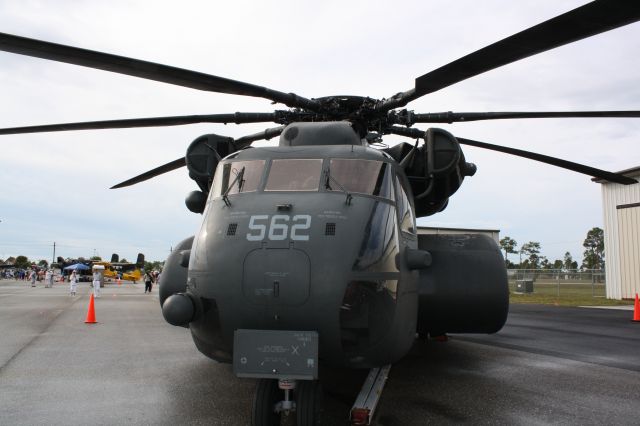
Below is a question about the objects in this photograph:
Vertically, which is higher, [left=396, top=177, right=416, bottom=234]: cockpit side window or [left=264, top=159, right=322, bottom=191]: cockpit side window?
[left=264, top=159, right=322, bottom=191]: cockpit side window

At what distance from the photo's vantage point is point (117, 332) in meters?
11.1

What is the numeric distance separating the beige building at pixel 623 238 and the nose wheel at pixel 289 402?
23786mm

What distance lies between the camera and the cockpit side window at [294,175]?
4.62 meters

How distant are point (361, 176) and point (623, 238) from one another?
23715 mm

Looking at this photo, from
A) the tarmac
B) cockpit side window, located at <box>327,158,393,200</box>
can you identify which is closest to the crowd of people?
the tarmac

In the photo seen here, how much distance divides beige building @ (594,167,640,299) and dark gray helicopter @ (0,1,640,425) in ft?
68.6

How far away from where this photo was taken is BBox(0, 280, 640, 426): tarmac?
4.80 metres

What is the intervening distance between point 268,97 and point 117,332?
25.5ft

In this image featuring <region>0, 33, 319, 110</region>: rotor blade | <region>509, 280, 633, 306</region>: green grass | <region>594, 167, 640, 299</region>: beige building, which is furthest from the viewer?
<region>594, 167, 640, 299</region>: beige building

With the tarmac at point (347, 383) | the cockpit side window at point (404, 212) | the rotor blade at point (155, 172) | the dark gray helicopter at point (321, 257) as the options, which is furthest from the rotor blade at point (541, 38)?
the rotor blade at point (155, 172)

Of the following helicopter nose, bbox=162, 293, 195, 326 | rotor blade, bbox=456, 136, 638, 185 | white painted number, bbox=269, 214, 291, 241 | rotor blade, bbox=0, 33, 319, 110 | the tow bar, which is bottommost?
the tow bar

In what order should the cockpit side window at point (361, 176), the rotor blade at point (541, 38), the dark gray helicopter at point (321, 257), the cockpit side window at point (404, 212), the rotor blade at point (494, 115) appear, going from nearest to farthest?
the rotor blade at point (541, 38) → the dark gray helicopter at point (321, 257) → the cockpit side window at point (361, 176) → the cockpit side window at point (404, 212) → the rotor blade at point (494, 115)

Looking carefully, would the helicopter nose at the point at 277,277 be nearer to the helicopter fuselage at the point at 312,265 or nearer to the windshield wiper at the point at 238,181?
the helicopter fuselage at the point at 312,265

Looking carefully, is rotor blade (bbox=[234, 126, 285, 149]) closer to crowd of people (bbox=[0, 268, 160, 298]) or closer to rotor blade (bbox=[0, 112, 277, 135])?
rotor blade (bbox=[0, 112, 277, 135])
